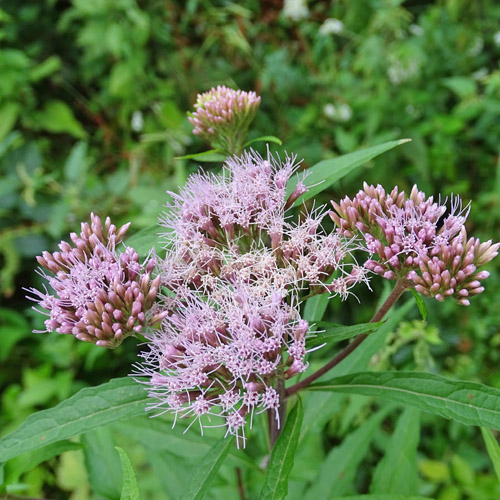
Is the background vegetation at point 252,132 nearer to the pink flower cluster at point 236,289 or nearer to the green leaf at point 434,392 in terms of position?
the green leaf at point 434,392

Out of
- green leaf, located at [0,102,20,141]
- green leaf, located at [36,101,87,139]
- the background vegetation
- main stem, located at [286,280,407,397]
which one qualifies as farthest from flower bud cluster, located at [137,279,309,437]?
green leaf, located at [36,101,87,139]

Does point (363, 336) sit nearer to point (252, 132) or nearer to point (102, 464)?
point (102, 464)

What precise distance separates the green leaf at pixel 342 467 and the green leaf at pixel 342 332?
77 cm

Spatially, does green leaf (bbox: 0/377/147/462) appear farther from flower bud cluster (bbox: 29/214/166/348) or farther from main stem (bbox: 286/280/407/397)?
main stem (bbox: 286/280/407/397)

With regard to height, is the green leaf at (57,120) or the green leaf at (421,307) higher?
the green leaf at (57,120)

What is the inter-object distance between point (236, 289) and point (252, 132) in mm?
2236

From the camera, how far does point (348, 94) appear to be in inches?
133

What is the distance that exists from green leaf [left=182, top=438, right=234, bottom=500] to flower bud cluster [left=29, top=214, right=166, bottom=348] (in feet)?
1.07

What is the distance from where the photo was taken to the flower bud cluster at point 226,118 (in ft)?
5.00

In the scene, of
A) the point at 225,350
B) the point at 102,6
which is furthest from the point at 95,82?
the point at 225,350

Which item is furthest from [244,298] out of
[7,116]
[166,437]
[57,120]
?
[57,120]

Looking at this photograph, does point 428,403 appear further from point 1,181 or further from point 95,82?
point 95,82

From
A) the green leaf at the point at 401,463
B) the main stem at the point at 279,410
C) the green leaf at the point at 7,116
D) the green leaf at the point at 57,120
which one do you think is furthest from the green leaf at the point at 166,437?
the green leaf at the point at 57,120

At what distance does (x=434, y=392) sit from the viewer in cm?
117
